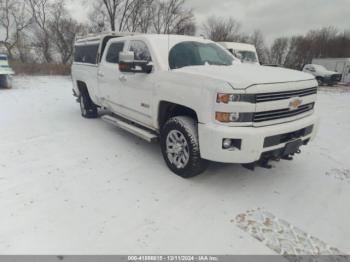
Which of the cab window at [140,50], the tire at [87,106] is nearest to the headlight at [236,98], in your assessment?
the cab window at [140,50]

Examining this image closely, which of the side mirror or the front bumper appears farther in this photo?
the side mirror

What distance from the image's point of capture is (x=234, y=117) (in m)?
2.67

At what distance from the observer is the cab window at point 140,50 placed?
3856 millimetres

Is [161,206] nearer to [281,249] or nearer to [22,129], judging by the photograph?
[281,249]

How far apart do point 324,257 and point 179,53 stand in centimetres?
312

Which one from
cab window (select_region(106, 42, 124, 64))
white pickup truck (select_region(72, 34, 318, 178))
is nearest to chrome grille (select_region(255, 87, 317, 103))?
white pickup truck (select_region(72, 34, 318, 178))

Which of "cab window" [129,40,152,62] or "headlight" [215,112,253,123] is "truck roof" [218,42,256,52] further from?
"headlight" [215,112,253,123]

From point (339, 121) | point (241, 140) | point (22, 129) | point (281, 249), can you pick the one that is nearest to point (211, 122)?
point (241, 140)

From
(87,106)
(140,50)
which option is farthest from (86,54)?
(140,50)

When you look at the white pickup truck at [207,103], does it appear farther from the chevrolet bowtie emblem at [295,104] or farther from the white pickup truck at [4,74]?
the white pickup truck at [4,74]

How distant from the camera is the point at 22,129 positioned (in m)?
5.39

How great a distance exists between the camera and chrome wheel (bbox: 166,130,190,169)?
3.22 m

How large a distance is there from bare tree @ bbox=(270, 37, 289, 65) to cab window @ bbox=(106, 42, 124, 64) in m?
43.0

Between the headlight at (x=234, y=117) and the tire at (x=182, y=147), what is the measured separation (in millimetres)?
511
